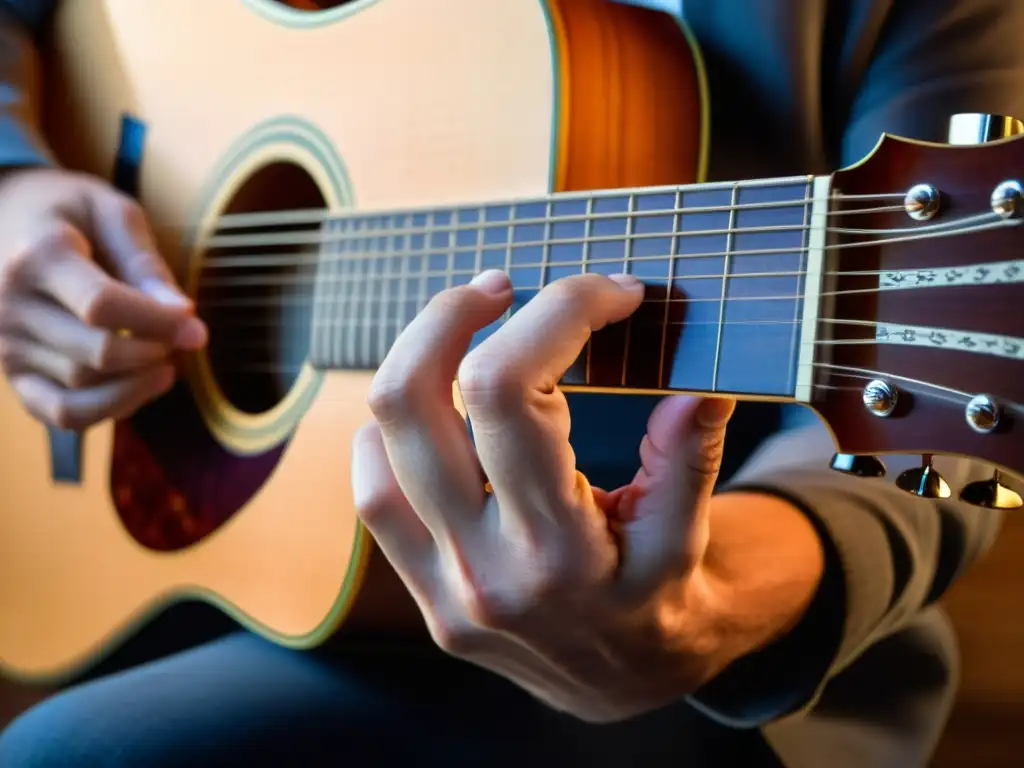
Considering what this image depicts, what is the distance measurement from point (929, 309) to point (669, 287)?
12 centimetres

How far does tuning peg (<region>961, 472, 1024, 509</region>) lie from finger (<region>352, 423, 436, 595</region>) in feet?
0.85

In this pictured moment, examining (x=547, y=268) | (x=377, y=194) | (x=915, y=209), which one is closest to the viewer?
(x=915, y=209)

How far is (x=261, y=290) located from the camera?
0.75 m

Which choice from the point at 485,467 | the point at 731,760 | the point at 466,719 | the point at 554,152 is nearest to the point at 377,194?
the point at 554,152

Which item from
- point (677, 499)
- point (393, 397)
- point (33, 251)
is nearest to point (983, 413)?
point (677, 499)

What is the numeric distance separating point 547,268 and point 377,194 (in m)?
0.20

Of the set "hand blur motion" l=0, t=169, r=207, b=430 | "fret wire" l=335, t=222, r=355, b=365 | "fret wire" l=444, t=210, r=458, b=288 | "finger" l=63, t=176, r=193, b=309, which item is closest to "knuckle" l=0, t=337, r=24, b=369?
"hand blur motion" l=0, t=169, r=207, b=430

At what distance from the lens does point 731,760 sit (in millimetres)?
652

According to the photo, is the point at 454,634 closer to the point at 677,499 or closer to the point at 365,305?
the point at 677,499

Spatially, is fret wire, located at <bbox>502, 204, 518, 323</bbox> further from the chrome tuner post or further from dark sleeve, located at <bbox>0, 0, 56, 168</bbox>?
dark sleeve, located at <bbox>0, 0, 56, 168</bbox>

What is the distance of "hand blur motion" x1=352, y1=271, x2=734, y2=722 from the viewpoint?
0.37 metres

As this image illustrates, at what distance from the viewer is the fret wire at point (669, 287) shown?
41 cm

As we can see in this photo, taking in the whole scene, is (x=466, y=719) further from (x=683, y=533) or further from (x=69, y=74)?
(x=69, y=74)

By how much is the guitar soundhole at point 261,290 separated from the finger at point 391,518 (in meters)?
0.28
